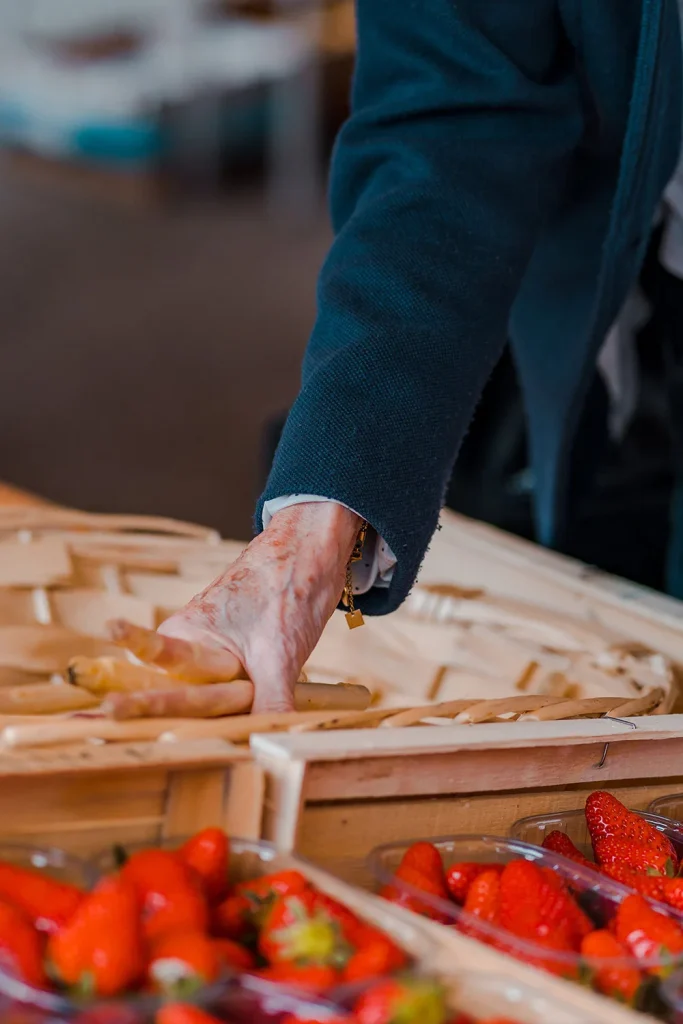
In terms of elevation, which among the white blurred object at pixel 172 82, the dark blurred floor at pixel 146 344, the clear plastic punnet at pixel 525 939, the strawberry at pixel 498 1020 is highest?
the strawberry at pixel 498 1020

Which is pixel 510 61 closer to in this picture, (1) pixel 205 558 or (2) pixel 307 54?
(1) pixel 205 558

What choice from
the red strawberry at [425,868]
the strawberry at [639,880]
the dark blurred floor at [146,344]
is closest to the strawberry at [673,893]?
the strawberry at [639,880]

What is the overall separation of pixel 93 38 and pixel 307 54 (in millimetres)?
1281

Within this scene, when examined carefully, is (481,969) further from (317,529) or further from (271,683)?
(317,529)

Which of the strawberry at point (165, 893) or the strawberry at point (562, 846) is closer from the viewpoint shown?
the strawberry at point (165, 893)

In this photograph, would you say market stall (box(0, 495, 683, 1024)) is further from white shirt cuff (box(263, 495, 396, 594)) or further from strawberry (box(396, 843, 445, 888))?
white shirt cuff (box(263, 495, 396, 594))

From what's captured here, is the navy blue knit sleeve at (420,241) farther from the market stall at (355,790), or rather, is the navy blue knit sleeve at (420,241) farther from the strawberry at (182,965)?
the strawberry at (182,965)

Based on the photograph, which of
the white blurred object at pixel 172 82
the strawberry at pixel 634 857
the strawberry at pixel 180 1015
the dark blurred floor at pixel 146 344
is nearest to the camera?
the strawberry at pixel 180 1015

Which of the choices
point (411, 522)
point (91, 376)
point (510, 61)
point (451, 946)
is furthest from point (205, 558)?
point (91, 376)

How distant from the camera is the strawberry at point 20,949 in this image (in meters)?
0.50

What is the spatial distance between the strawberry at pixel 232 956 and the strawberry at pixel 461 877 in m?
0.13

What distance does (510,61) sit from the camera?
1.05 metres

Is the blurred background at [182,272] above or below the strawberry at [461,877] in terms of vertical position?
below

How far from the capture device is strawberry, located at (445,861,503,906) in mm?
629
